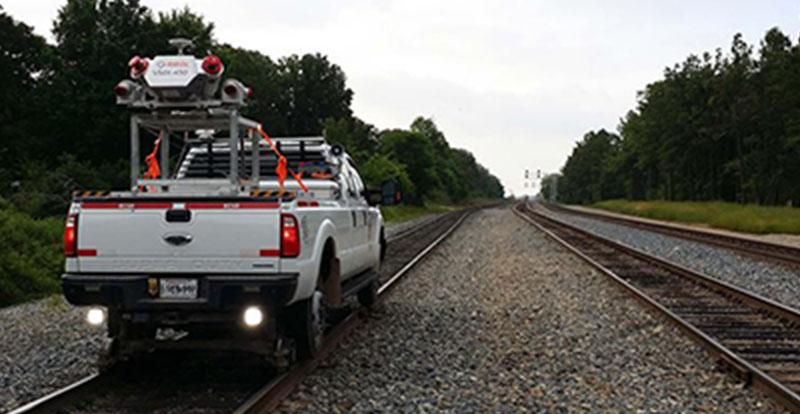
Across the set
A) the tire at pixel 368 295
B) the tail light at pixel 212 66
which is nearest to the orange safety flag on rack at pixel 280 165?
the tail light at pixel 212 66

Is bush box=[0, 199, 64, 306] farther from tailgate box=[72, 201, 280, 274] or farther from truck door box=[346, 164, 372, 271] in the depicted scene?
tailgate box=[72, 201, 280, 274]

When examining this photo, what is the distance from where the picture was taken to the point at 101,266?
6258 millimetres

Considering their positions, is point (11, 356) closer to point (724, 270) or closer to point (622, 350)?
point (622, 350)

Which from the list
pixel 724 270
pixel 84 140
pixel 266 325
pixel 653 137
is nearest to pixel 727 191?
pixel 653 137

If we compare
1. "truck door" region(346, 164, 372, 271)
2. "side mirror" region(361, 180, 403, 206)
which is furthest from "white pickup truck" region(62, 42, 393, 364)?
"side mirror" region(361, 180, 403, 206)

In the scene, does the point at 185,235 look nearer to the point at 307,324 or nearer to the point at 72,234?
the point at 72,234

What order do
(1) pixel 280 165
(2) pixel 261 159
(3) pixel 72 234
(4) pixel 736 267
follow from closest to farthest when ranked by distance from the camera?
(3) pixel 72 234 → (1) pixel 280 165 → (2) pixel 261 159 → (4) pixel 736 267

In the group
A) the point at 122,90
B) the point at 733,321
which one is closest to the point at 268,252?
the point at 122,90

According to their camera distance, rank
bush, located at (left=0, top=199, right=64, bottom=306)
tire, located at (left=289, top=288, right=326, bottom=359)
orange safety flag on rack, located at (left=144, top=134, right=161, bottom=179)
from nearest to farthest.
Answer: tire, located at (left=289, top=288, right=326, bottom=359) → orange safety flag on rack, located at (left=144, top=134, right=161, bottom=179) → bush, located at (left=0, top=199, right=64, bottom=306)

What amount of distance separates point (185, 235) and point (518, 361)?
11.5 ft

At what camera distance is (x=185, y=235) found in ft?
20.2

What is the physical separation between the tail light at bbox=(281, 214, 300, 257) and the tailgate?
0.17 ft

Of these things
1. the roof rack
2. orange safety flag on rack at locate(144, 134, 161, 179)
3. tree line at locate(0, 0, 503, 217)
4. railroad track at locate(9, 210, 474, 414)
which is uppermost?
tree line at locate(0, 0, 503, 217)

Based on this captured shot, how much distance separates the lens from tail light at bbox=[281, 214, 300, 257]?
20.2 ft
